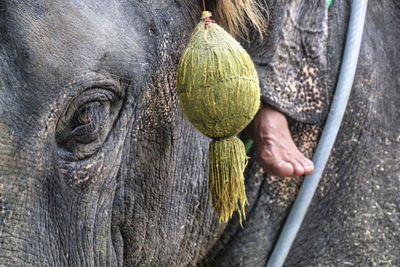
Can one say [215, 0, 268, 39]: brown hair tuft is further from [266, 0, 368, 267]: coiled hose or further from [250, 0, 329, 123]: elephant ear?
[266, 0, 368, 267]: coiled hose

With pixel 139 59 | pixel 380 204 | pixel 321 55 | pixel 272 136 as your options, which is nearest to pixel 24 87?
pixel 139 59

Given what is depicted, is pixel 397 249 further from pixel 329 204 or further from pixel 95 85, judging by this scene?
pixel 95 85

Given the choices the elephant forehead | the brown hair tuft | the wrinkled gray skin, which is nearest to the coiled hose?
the wrinkled gray skin

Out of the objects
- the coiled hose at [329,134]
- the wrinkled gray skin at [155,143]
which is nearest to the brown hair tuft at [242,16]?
the wrinkled gray skin at [155,143]

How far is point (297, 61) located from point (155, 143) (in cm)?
45

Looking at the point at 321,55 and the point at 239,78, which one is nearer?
the point at 239,78

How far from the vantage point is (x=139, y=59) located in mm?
1324

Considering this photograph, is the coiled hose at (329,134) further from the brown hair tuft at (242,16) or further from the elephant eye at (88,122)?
the elephant eye at (88,122)

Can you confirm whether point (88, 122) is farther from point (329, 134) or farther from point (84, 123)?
point (329, 134)

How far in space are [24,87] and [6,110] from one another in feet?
0.18

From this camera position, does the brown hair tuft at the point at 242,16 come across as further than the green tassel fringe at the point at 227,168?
Yes

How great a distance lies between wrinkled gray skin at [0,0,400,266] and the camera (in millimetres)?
1178

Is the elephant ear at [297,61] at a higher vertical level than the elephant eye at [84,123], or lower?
Result: lower

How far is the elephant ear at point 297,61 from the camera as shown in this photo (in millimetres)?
1562
